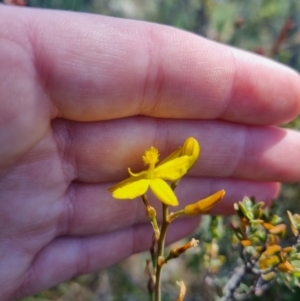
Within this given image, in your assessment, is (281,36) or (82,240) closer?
(82,240)

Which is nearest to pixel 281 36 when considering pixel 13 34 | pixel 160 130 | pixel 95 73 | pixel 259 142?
pixel 259 142

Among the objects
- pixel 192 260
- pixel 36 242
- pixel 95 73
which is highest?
pixel 95 73

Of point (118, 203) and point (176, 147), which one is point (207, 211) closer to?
point (176, 147)

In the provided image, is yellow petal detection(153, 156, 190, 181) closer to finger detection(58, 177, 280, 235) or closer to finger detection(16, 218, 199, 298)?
finger detection(58, 177, 280, 235)

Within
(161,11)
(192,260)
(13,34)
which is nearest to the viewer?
(13,34)

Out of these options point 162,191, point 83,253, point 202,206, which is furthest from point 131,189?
point 83,253

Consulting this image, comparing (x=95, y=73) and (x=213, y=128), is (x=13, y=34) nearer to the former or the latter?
(x=95, y=73)

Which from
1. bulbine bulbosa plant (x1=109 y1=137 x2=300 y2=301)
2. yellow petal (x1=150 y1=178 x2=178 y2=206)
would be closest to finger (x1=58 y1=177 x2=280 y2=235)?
bulbine bulbosa plant (x1=109 y1=137 x2=300 y2=301)

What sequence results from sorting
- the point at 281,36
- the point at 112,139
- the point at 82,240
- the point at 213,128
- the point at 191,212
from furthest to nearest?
the point at 281,36 → the point at 82,240 → the point at 213,128 → the point at 112,139 → the point at 191,212
